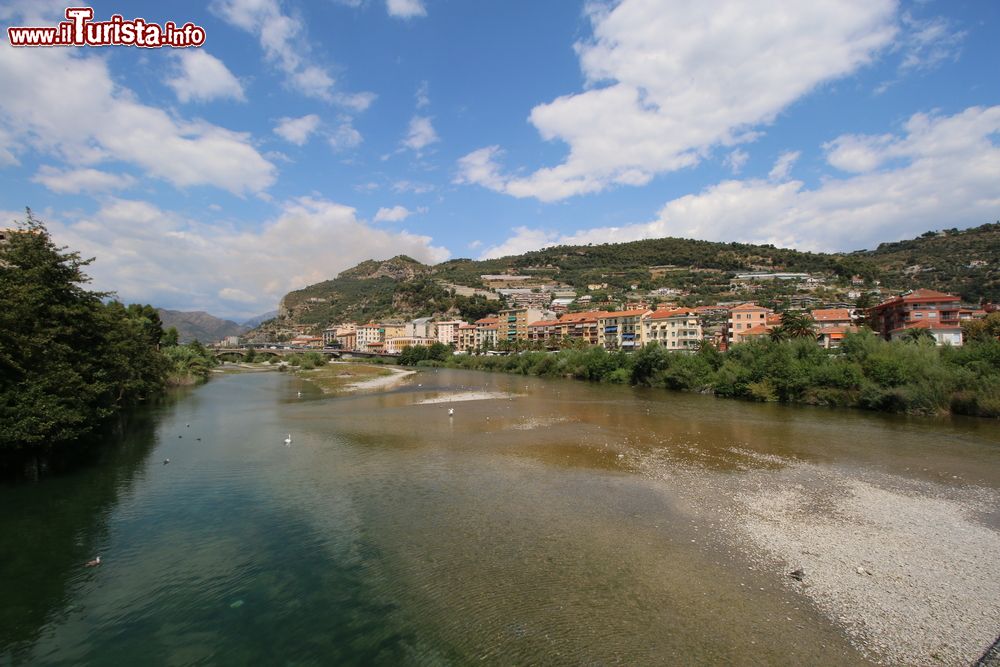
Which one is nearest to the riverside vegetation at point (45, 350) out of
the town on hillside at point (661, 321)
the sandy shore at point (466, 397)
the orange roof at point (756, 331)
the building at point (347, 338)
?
the sandy shore at point (466, 397)

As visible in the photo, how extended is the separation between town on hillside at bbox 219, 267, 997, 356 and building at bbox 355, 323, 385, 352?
0.96 feet

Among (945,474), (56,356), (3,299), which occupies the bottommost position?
(945,474)

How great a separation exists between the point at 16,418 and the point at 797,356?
4873 cm

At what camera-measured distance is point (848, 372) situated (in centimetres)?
3628

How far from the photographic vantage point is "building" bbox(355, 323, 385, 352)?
141m

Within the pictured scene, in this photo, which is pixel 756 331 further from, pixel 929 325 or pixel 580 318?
pixel 580 318

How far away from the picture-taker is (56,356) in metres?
16.4

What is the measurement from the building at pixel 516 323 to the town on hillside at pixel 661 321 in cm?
26

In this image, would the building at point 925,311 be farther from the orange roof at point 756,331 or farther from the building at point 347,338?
the building at point 347,338

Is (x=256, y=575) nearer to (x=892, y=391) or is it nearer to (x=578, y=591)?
(x=578, y=591)

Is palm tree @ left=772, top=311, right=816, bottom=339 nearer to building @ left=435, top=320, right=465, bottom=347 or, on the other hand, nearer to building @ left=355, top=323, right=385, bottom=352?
building @ left=435, top=320, right=465, bottom=347

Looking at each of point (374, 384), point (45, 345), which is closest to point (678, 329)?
point (374, 384)

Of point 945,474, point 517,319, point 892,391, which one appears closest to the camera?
point 945,474

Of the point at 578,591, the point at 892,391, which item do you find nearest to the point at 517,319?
the point at 892,391
